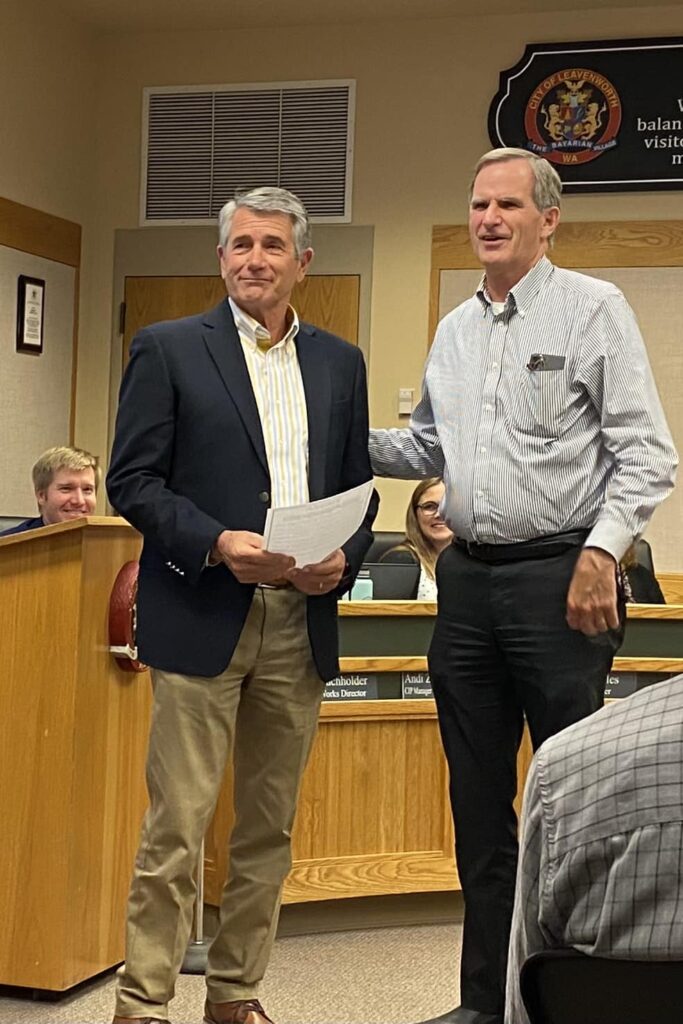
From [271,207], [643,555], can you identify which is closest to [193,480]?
[271,207]

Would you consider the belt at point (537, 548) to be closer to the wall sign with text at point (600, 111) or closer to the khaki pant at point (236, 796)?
the khaki pant at point (236, 796)

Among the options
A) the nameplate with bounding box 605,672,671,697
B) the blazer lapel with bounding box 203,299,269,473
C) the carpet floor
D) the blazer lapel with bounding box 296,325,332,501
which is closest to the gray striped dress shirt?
the blazer lapel with bounding box 296,325,332,501

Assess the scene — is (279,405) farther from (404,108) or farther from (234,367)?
(404,108)

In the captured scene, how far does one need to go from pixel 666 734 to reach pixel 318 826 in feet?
9.89

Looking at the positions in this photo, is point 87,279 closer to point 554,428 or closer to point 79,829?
point 79,829

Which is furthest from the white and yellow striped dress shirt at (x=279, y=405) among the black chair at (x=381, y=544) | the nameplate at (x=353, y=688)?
the black chair at (x=381, y=544)

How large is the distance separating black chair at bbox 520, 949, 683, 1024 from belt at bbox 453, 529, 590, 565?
153 centimetres

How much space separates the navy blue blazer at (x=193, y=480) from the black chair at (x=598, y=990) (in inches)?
60.8

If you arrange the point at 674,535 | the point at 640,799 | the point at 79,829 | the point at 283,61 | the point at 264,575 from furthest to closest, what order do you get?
the point at 283,61 < the point at 674,535 < the point at 79,829 < the point at 264,575 < the point at 640,799

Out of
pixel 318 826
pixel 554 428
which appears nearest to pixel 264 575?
pixel 554 428

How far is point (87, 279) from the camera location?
7.20 m

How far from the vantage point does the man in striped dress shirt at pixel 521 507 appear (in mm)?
2420

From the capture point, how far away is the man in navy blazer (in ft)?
8.16

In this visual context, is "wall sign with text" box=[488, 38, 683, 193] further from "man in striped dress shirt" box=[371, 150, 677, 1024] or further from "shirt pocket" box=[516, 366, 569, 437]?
"shirt pocket" box=[516, 366, 569, 437]
